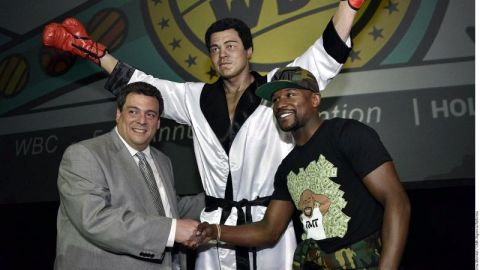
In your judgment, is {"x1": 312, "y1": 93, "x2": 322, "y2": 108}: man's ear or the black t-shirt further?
{"x1": 312, "y1": 93, "x2": 322, "y2": 108}: man's ear

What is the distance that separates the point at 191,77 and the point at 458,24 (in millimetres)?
1570

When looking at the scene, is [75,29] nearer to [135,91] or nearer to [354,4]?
[135,91]

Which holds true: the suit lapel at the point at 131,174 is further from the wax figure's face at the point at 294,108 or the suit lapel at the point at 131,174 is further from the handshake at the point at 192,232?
the wax figure's face at the point at 294,108

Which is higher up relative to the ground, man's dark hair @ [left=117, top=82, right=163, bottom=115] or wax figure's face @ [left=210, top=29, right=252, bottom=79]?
wax figure's face @ [left=210, top=29, right=252, bottom=79]

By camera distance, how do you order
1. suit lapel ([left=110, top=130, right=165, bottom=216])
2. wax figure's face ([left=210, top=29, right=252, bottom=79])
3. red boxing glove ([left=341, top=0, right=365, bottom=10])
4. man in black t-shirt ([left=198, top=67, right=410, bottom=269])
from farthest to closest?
1. wax figure's face ([left=210, top=29, right=252, bottom=79])
2. red boxing glove ([left=341, top=0, right=365, bottom=10])
3. suit lapel ([left=110, top=130, right=165, bottom=216])
4. man in black t-shirt ([left=198, top=67, right=410, bottom=269])

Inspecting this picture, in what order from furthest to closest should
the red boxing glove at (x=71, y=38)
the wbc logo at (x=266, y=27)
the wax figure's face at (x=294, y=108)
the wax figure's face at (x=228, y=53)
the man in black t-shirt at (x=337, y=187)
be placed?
1. the wbc logo at (x=266, y=27)
2. the red boxing glove at (x=71, y=38)
3. the wax figure's face at (x=228, y=53)
4. the wax figure's face at (x=294, y=108)
5. the man in black t-shirt at (x=337, y=187)

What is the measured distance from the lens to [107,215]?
6.49 feet

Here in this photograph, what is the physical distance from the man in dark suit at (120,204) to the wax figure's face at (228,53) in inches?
13.7

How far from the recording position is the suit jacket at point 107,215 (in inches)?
77.9

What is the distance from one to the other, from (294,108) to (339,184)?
0.33m

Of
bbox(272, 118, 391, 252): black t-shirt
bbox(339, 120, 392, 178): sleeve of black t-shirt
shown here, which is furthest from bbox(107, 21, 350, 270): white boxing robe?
bbox(339, 120, 392, 178): sleeve of black t-shirt

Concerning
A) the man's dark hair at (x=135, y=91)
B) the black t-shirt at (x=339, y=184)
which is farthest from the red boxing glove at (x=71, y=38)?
the black t-shirt at (x=339, y=184)

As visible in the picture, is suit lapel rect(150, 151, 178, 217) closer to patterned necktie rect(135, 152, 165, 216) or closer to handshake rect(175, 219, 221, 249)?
patterned necktie rect(135, 152, 165, 216)

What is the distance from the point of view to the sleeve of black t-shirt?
5.74 ft
